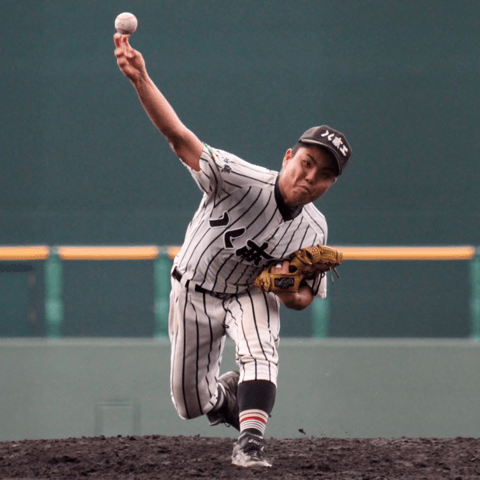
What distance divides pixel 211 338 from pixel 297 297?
1.53 ft

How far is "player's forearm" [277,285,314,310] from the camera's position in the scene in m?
3.13

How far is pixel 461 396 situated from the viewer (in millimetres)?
4812

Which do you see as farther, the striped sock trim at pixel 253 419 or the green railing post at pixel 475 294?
the green railing post at pixel 475 294

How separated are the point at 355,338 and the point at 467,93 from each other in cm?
415

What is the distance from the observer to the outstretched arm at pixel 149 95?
8.84 ft

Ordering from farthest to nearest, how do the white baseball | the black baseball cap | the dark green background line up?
the dark green background → the black baseball cap → the white baseball

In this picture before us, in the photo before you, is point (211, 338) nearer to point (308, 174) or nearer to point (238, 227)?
point (238, 227)

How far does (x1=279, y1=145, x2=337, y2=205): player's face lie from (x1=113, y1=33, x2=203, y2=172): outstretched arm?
395mm

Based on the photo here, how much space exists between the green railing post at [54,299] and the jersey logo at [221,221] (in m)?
2.13

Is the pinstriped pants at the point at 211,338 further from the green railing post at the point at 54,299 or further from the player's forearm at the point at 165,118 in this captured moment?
the green railing post at the point at 54,299

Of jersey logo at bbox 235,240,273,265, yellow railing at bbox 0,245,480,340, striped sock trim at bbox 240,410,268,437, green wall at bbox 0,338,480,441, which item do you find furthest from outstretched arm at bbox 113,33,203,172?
green wall at bbox 0,338,480,441

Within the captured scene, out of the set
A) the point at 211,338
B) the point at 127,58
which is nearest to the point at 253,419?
the point at 211,338

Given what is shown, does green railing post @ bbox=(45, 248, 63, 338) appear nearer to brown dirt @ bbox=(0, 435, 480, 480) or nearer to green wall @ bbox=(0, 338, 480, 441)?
green wall @ bbox=(0, 338, 480, 441)

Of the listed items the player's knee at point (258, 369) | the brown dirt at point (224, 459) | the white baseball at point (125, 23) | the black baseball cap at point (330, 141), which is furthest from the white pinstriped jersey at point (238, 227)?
the brown dirt at point (224, 459)
